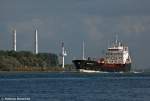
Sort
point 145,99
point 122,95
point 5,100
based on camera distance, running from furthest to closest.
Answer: point 122,95, point 145,99, point 5,100

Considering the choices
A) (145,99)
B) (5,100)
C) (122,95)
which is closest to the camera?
(5,100)

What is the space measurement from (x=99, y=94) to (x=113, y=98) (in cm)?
800

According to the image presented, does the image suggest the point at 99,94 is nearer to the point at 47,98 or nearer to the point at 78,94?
the point at 78,94

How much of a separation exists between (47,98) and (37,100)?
12.2ft

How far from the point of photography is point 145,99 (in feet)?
265

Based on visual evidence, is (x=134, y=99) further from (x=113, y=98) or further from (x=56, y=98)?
(x=56, y=98)

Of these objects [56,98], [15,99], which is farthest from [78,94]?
[15,99]

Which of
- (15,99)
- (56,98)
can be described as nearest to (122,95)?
(56,98)

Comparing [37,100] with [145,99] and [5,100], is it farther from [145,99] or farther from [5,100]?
[145,99]

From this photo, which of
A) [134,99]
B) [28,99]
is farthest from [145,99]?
[28,99]

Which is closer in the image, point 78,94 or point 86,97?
point 86,97

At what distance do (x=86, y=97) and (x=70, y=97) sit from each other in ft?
6.69

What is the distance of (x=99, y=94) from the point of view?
91.0 meters

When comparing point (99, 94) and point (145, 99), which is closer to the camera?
point (145, 99)
